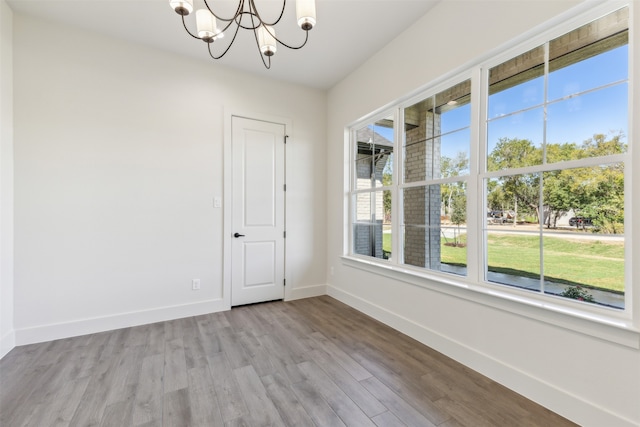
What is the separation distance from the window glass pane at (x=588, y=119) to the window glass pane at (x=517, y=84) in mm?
177

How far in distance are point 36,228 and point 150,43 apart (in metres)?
2.16

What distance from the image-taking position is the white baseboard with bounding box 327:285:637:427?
1.48m

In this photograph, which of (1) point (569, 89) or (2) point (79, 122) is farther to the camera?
(2) point (79, 122)

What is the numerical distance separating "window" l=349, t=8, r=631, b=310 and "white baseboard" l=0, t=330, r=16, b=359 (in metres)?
3.56

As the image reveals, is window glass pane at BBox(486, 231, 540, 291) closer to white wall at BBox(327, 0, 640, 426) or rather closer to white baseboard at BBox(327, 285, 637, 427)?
white wall at BBox(327, 0, 640, 426)

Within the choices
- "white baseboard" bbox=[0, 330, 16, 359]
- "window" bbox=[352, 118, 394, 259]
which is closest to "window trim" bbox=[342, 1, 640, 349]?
"window" bbox=[352, 118, 394, 259]

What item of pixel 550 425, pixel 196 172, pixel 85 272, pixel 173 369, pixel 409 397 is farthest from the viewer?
pixel 196 172

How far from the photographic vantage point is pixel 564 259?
67.2 inches

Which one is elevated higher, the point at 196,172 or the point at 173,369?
the point at 196,172

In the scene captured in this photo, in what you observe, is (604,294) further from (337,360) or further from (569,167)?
(337,360)

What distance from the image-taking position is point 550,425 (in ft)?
5.01

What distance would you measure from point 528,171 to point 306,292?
2.95 metres

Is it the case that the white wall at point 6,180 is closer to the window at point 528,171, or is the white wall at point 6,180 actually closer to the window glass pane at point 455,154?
the window at point 528,171

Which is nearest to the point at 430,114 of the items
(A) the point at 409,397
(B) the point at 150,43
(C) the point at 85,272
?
(A) the point at 409,397
